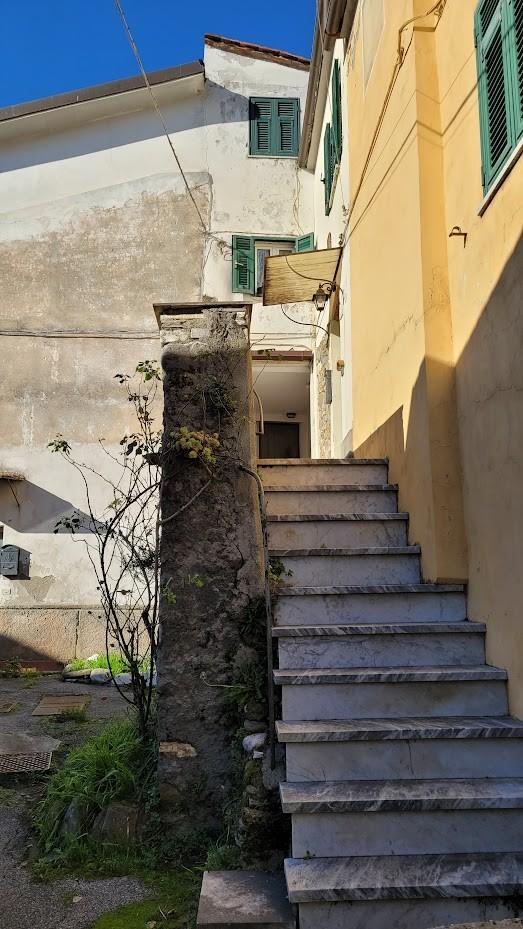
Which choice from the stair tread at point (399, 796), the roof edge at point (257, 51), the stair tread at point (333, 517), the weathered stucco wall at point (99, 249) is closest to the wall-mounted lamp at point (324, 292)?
the weathered stucco wall at point (99, 249)

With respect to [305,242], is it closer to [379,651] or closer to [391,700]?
[379,651]

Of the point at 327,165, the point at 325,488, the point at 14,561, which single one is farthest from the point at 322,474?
the point at 14,561

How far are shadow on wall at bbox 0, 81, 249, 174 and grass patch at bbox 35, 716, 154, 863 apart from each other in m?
10.2

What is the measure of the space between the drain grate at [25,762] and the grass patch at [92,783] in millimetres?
748

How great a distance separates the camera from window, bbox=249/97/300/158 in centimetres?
1141

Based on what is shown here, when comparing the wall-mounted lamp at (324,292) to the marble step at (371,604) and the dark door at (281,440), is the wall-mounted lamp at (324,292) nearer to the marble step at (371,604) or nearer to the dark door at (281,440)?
the dark door at (281,440)

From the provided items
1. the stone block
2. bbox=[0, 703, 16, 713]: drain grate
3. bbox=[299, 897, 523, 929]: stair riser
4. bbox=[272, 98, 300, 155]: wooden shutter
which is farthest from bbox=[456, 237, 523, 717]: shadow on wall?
bbox=[272, 98, 300, 155]: wooden shutter

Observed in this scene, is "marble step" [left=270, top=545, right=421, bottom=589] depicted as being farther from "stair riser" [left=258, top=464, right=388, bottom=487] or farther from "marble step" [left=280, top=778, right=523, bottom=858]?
"marble step" [left=280, top=778, right=523, bottom=858]

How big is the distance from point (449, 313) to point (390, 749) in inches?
100

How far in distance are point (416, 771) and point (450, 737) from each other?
0.21m

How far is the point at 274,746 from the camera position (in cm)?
315

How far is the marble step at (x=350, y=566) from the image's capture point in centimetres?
405

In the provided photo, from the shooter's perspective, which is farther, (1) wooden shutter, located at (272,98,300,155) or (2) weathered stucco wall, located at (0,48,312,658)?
(1) wooden shutter, located at (272,98,300,155)

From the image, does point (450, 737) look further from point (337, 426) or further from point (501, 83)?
point (337, 426)
